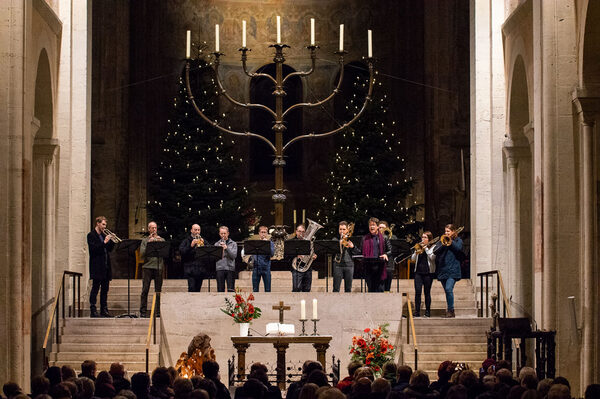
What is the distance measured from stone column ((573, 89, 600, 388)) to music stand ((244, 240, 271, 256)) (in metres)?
6.22

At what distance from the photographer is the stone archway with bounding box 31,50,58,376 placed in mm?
23938

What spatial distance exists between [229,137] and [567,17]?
62.9 ft

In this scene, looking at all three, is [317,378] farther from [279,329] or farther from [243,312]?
[243,312]

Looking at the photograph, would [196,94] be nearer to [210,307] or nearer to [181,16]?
[181,16]

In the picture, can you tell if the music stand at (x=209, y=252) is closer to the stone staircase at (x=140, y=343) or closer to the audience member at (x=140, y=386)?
the stone staircase at (x=140, y=343)

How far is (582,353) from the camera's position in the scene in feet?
62.0

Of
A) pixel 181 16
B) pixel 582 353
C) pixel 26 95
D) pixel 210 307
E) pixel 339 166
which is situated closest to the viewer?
pixel 582 353

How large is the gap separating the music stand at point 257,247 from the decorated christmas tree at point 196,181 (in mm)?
9118

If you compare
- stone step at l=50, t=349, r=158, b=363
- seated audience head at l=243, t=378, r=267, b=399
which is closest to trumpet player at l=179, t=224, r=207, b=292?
stone step at l=50, t=349, r=158, b=363

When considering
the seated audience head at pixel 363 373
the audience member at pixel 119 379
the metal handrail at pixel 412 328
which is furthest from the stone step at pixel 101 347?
the seated audience head at pixel 363 373

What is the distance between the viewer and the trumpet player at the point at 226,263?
80.7 feet

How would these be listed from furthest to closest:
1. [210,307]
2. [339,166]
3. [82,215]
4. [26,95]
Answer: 1. [339,166]
2. [82,215]
3. [210,307]
4. [26,95]

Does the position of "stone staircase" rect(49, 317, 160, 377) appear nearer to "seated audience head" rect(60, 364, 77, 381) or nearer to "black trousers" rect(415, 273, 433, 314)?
"black trousers" rect(415, 273, 433, 314)

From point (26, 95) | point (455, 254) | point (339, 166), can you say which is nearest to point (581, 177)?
point (455, 254)
